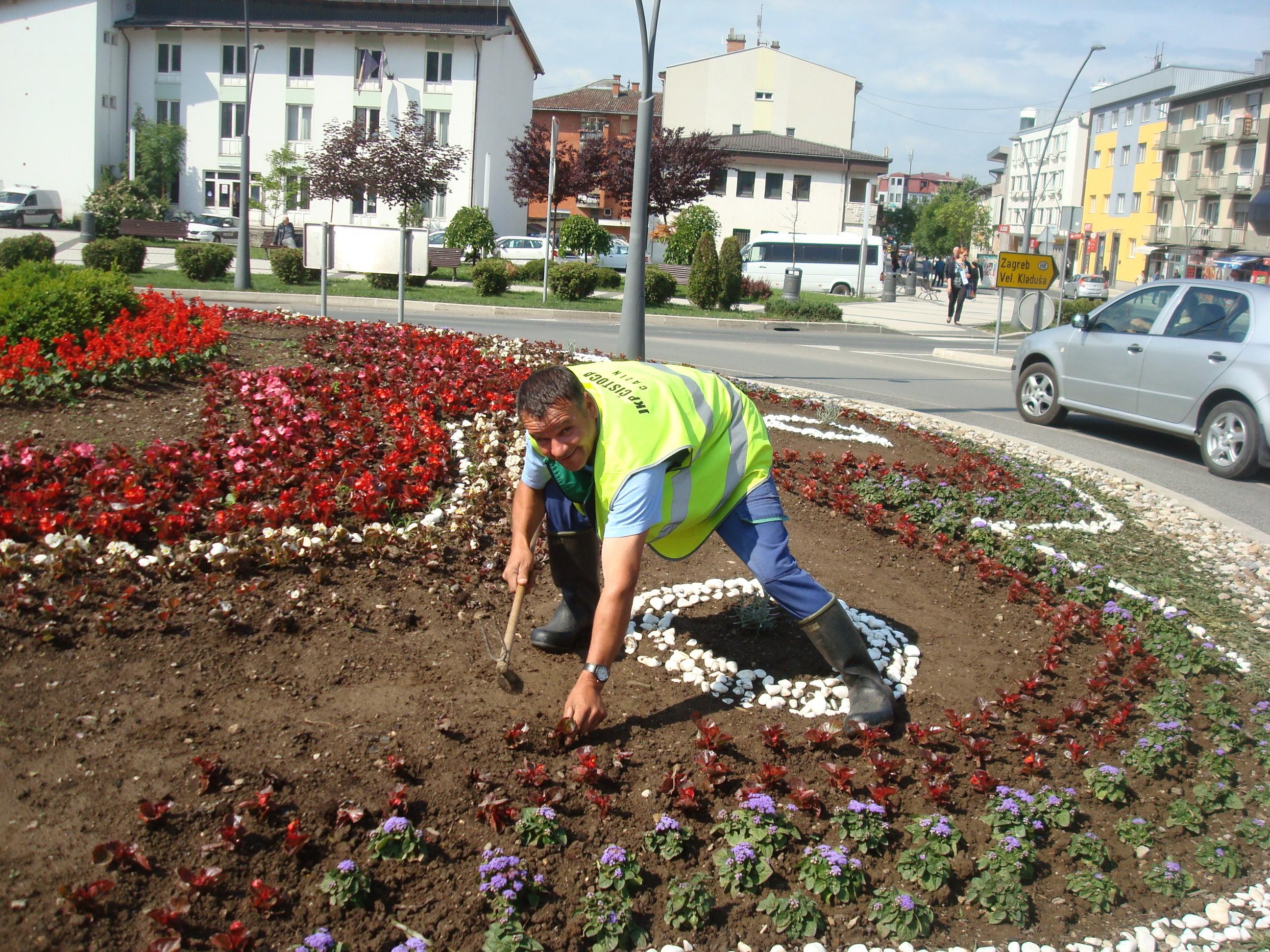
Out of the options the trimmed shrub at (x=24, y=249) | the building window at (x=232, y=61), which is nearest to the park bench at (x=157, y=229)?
the trimmed shrub at (x=24, y=249)

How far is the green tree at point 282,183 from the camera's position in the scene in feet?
159

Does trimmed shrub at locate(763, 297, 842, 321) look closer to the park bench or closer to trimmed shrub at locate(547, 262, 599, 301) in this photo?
trimmed shrub at locate(547, 262, 599, 301)

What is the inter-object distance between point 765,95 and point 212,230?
36.3 m

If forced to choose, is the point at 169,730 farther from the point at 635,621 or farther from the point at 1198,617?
the point at 1198,617

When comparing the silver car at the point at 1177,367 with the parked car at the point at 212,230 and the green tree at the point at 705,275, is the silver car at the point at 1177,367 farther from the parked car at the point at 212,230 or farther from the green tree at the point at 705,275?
the parked car at the point at 212,230

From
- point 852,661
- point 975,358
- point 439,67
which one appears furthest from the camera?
point 439,67

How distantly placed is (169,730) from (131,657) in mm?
483

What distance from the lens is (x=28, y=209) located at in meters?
46.8

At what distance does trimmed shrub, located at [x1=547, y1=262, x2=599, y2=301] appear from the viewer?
24359 millimetres

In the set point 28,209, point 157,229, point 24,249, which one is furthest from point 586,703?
point 28,209

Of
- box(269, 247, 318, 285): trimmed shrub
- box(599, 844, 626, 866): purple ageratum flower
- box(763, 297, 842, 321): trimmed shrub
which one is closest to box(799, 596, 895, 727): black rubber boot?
box(599, 844, 626, 866): purple ageratum flower

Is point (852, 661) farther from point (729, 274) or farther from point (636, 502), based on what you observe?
point (729, 274)

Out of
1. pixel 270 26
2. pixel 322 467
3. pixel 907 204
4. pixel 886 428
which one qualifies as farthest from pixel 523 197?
pixel 907 204

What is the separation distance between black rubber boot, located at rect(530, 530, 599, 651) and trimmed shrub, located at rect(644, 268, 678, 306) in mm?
21166
